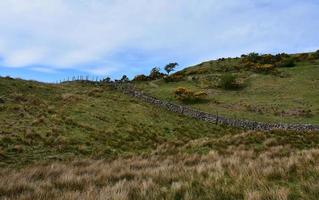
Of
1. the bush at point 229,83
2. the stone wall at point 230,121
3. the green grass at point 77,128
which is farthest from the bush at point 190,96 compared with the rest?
the green grass at point 77,128

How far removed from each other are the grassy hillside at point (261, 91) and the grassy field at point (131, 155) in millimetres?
10208

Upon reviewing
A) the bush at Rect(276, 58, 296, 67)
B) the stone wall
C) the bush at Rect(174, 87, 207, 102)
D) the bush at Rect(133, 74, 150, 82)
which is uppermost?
the bush at Rect(276, 58, 296, 67)

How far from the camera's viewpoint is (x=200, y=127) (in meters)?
38.4

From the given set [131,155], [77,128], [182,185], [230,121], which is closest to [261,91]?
[230,121]

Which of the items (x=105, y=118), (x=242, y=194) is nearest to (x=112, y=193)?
(x=242, y=194)

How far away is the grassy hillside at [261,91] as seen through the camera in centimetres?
4662

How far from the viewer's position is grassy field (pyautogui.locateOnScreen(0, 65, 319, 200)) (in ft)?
25.3

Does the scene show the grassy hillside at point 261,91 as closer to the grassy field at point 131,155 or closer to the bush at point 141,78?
the bush at point 141,78

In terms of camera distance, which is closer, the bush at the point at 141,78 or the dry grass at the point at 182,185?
the dry grass at the point at 182,185

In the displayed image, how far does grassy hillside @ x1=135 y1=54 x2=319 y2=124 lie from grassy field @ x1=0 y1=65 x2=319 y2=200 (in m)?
10.2

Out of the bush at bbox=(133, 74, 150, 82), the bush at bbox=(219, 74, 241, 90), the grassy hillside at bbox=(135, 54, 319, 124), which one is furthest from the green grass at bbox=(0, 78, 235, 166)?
the bush at bbox=(133, 74, 150, 82)

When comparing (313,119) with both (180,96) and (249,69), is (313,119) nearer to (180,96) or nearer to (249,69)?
(180,96)

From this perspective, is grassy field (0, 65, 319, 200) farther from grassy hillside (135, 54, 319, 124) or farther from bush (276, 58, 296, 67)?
bush (276, 58, 296, 67)

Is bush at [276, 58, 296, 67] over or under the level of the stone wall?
over
